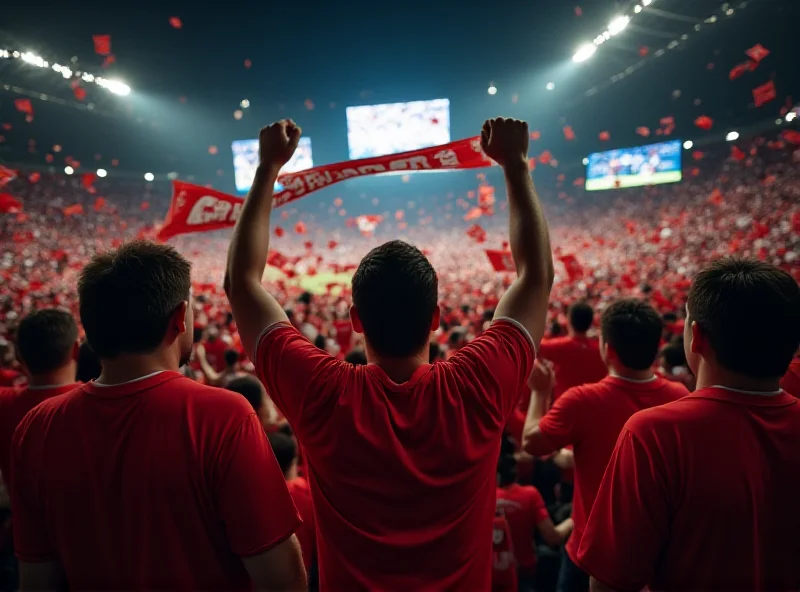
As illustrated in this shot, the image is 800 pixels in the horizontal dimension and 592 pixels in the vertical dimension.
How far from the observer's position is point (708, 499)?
1224 millimetres

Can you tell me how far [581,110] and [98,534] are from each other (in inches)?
1291

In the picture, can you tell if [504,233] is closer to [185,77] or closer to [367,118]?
[367,118]

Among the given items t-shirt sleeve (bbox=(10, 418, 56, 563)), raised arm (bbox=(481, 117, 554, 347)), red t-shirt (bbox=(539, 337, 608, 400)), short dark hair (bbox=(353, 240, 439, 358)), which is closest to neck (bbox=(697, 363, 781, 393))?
raised arm (bbox=(481, 117, 554, 347))

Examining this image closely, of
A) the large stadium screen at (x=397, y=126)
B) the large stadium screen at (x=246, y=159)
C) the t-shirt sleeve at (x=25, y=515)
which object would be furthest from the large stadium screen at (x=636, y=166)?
the t-shirt sleeve at (x=25, y=515)

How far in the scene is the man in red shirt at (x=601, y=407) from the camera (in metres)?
2.36

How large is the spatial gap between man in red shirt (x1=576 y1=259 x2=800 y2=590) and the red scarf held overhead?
1.03 m

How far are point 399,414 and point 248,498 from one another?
452 mm

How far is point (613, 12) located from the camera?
1894 centimetres

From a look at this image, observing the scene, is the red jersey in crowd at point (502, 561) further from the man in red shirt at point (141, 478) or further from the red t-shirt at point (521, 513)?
the man in red shirt at point (141, 478)

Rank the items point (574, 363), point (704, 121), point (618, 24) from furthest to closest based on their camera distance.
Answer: point (704, 121) < point (618, 24) < point (574, 363)

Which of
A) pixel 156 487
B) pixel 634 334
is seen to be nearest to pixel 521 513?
pixel 634 334

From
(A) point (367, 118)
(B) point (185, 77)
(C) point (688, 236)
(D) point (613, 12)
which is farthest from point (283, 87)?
(C) point (688, 236)

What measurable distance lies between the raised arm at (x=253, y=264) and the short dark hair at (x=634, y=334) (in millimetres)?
1846

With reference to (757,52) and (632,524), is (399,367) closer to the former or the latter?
(632,524)
